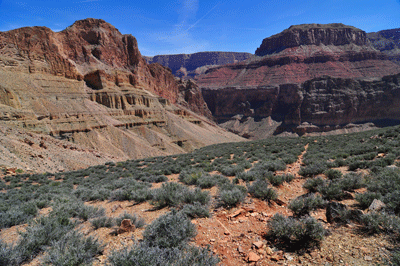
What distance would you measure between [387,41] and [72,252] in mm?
184030

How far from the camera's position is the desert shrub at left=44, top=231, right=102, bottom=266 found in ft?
9.33

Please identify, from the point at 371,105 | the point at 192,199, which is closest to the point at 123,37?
the point at 192,199

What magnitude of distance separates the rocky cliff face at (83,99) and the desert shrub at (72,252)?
2070 cm

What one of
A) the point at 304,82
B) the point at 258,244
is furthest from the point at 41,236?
the point at 304,82

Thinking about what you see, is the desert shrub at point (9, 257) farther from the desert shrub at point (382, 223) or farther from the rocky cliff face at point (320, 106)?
the rocky cliff face at point (320, 106)

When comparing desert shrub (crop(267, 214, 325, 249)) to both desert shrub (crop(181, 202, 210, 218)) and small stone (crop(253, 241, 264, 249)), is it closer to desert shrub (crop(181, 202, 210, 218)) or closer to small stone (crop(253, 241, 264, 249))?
small stone (crop(253, 241, 264, 249))

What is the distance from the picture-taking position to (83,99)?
1427 inches

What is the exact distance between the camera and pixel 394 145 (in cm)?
923

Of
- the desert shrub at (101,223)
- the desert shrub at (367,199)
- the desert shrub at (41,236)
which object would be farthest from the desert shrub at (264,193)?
the desert shrub at (41,236)

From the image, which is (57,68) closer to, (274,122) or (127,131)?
(127,131)

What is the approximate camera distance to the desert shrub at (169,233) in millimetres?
3301

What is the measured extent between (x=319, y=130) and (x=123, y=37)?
8059cm

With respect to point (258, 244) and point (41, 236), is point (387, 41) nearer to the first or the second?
point (258, 244)

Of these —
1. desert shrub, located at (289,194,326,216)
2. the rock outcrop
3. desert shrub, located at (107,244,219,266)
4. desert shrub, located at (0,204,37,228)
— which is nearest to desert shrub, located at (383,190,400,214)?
desert shrub, located at (289,194,326,216)
